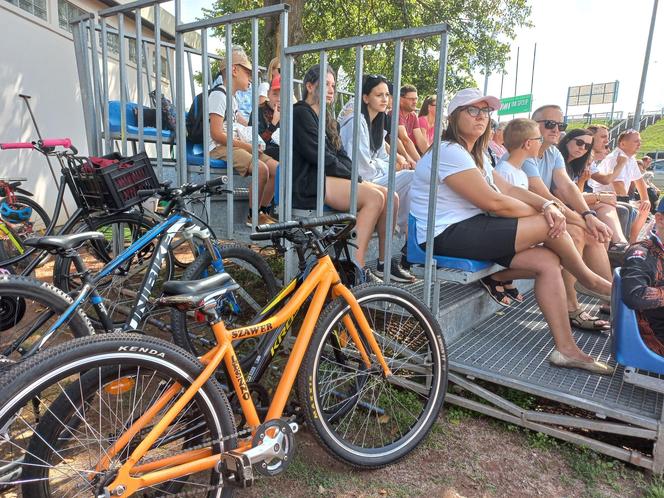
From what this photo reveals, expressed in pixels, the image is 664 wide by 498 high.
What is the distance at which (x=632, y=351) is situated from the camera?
8.27 feet

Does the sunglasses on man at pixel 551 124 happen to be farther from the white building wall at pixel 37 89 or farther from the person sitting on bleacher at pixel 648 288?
the white building wall at pixel 37 89

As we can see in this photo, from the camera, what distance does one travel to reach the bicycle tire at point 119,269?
2861mm

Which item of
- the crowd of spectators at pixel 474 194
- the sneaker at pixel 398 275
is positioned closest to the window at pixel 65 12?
the crowd of spectators at pixel 474 194

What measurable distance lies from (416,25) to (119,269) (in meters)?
9.97

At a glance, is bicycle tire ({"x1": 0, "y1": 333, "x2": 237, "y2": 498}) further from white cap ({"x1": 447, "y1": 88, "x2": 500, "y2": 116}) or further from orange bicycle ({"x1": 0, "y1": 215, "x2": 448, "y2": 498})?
white cap ({"x1": 447, "y1": 88, "x2": 500, "y2": 116})

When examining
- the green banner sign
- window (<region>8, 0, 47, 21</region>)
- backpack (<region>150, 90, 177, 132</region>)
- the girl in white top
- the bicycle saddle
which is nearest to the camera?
the bicycle saddle

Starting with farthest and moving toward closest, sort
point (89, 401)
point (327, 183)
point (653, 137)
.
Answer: point (653, 137) → point (327, 183) → point (89, 401)

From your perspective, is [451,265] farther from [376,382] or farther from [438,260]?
[376,382]

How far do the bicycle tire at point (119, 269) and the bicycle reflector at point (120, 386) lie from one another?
931 mm

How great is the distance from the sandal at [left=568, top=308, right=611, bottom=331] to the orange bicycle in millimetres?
1660

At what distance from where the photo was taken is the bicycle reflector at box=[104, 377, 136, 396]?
1.56m

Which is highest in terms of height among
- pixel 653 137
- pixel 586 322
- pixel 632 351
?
pixel 653 137

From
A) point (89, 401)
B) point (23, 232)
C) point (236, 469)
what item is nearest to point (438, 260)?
point (236, 469)

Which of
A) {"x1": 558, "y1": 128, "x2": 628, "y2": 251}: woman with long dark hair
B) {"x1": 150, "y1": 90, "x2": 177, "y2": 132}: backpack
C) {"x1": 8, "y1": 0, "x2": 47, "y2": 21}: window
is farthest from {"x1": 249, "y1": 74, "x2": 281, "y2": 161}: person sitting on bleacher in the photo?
{"x1": 8, "y1": 0, "x2": 47, "y2": 21}: window
